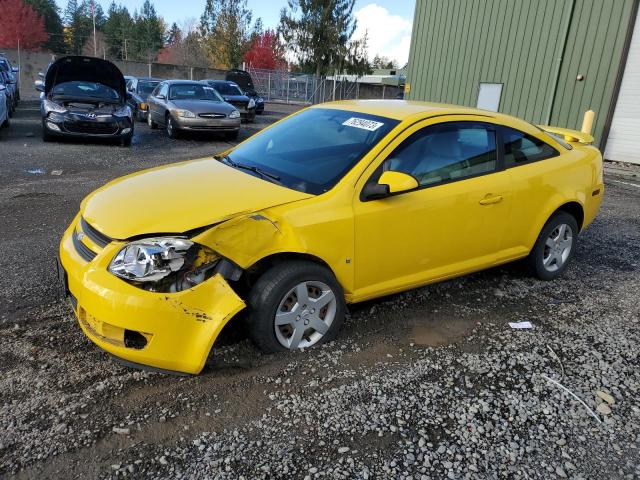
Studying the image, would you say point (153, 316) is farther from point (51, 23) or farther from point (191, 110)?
point (51, 23)

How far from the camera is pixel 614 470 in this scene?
7.87ft

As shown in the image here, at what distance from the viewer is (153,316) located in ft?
8.56

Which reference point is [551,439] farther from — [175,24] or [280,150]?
[175,24]

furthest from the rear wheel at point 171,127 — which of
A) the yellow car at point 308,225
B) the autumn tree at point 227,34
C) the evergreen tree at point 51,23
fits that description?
the evergreen tree at point 51,23

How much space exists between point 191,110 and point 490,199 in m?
10.9


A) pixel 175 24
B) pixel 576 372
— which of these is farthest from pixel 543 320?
pixel 175 24

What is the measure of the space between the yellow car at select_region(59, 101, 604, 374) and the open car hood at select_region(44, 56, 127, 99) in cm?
920

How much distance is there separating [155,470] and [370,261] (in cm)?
177

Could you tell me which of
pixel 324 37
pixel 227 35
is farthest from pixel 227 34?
pixel 324 37

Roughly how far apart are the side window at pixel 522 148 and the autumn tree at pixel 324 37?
38265mm

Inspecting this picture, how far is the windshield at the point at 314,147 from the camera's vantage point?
3.37 metres

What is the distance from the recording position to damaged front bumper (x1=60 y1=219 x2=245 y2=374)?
2.62 meters

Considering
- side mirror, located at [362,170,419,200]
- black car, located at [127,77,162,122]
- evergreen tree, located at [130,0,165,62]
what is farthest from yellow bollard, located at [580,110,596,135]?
evergreen tree, located at [130,0,165,62]

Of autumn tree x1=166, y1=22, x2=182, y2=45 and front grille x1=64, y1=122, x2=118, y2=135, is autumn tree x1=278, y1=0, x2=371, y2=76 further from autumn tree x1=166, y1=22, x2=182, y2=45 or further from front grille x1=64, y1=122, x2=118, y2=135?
autumn tree x1=166, y1=22, x2=182, y2=45
